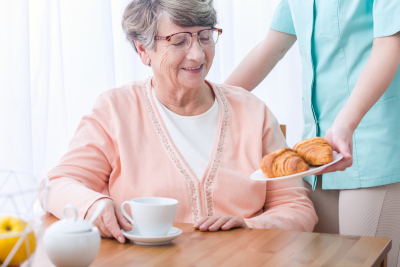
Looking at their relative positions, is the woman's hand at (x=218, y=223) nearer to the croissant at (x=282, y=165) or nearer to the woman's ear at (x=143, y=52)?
the croissant at (x=282, y=165)

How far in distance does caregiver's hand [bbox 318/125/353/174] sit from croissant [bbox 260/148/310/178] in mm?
121

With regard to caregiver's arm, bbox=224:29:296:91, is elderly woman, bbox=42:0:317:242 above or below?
below

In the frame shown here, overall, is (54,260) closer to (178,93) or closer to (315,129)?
(178,93)

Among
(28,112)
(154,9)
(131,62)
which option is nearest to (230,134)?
(154,9)

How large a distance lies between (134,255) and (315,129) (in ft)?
3.16

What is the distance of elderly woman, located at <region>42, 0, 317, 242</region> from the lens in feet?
4.17

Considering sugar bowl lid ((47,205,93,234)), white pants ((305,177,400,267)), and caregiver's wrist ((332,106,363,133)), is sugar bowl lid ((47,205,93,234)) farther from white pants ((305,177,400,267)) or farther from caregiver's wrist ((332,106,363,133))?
white pants ((305,177,400,267))

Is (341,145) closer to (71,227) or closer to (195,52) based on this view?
(195,52)

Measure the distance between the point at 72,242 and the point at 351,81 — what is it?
3.80 ft

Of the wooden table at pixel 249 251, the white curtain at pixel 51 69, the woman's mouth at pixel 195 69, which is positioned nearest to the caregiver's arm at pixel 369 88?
the wooden table at pixel 249 251

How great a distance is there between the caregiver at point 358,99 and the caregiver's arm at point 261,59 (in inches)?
9.1

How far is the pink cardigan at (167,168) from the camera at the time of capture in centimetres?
126

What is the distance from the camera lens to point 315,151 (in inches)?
44.0

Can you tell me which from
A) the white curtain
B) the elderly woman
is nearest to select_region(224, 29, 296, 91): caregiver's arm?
the elderly woman
